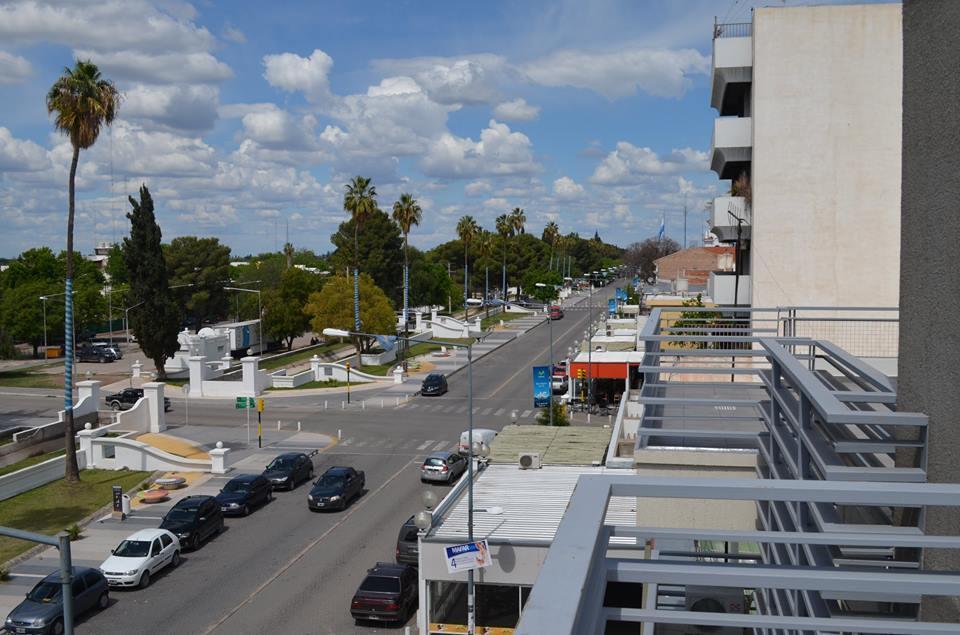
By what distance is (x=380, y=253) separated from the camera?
10238cm

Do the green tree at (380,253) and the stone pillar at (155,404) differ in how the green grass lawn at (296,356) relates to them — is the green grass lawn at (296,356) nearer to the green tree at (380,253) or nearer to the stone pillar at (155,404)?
the green tree at (380,253)

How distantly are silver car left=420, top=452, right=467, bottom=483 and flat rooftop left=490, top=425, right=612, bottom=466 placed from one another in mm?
3461

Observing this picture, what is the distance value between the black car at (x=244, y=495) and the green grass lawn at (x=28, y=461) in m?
10.6

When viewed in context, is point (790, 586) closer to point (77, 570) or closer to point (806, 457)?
point (806, 457)

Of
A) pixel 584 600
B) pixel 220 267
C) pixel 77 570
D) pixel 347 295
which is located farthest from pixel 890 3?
pixel 220 267

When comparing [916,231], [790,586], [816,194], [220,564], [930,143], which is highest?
[816,194]

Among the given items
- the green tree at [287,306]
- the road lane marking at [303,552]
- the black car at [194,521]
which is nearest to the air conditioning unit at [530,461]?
the road lane marking at [303,552]

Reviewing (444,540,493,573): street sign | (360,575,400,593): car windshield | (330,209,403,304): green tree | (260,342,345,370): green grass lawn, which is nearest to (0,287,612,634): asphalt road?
(360,575,400,593): car windshield

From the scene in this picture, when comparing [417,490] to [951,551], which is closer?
[951,551]

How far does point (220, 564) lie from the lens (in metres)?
26.5

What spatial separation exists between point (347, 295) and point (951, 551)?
66712mm

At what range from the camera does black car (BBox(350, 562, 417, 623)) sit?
21641 mm

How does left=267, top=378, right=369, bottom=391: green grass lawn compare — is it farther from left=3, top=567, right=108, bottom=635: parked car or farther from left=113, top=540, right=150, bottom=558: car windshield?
left=3, top=567, right=108, bottom=635: parked car

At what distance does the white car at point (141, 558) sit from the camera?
24234mm
